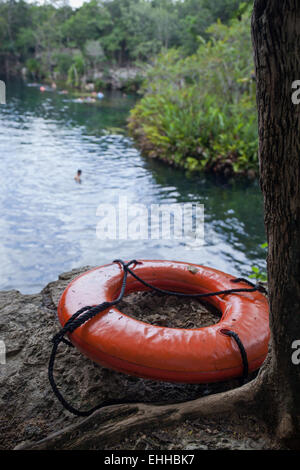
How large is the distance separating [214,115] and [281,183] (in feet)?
38.4

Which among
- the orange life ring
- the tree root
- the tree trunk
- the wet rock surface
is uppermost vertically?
the tree trunk

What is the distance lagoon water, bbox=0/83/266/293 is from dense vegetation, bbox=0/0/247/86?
93.9ft

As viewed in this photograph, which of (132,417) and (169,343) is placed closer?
(132,417)

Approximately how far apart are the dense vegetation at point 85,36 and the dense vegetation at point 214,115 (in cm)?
2793

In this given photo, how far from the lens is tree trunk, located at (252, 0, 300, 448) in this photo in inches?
52.3

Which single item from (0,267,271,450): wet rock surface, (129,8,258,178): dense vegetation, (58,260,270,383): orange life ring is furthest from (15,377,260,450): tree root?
(129,8,258,178): dense vegetation

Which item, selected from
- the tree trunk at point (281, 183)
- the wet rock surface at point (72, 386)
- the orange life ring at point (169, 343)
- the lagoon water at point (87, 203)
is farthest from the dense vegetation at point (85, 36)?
the tree trunk at point (281, 183)

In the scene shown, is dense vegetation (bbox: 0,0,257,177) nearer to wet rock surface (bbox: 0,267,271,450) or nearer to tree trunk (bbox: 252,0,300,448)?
tree trunk (bbox: 252,0,300,448)

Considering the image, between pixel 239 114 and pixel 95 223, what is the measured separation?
777cm

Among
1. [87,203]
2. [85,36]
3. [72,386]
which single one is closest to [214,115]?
[87,203]

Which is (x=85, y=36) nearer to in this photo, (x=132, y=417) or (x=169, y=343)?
(x=169, y=343)

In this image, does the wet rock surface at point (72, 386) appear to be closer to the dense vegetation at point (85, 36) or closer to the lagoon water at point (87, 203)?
the lagoon water at point (87, 203)

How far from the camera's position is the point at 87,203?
338 inches

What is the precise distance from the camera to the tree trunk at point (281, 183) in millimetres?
1328
